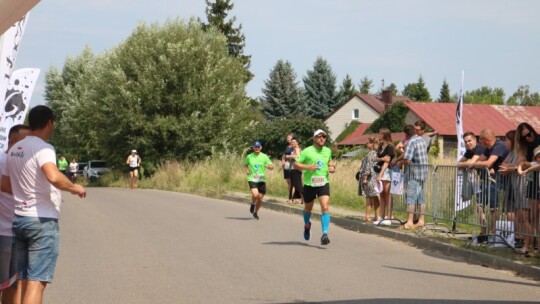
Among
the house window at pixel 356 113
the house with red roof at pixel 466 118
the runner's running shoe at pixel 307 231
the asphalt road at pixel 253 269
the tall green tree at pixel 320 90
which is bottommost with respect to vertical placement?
the asphalt road at pixel 253 269

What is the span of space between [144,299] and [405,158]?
8.35 meters

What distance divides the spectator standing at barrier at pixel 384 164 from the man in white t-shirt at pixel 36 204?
1043 centimetres

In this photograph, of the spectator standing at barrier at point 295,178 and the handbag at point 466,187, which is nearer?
the handbag at point 466,187

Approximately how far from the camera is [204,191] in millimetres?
30391

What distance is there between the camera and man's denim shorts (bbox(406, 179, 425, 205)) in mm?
15328

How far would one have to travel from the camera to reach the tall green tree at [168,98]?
4216 centimetres

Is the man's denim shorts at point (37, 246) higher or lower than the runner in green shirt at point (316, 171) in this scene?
lower

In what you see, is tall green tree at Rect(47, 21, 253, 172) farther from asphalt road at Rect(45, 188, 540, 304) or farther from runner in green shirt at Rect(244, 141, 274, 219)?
asphalt road at Rect(45, 188, 540, 304)

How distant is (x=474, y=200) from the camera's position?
43.8 ft

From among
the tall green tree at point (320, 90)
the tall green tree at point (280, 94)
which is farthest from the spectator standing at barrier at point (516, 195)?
the tall green tree at point (320, 90)

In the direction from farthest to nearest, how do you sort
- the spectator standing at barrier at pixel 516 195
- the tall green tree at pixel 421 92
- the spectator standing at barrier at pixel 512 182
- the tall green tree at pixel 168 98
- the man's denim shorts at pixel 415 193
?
the tall green tree at pixel 421 92
the tall green tree at pixel 168 98
the man's denim shorts at pixel 415 193
the spectator standing at barrier at pixel 512 182
the spectator standing at barrier at pixel 516 195

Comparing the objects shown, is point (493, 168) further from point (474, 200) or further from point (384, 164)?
point (384, 164)

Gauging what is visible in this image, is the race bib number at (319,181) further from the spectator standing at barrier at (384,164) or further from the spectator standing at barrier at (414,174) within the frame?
the spectator standing at barrier at (384,164)

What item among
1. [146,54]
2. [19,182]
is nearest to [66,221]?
[19,182]
